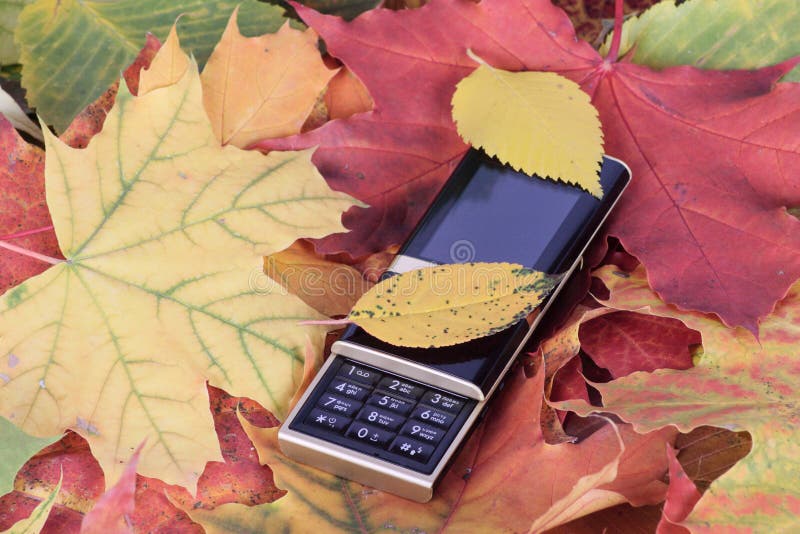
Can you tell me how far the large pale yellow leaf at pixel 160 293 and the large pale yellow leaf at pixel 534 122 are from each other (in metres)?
0.12

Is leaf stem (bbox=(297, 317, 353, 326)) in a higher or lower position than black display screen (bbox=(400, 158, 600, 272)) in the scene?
lower

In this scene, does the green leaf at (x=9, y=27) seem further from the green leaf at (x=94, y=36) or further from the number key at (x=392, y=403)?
the number key at (x=392, y=403)

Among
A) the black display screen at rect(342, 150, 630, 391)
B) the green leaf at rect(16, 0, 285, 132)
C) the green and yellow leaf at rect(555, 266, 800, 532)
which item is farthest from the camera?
the green leaf at rect(16, 0, 285, 132)

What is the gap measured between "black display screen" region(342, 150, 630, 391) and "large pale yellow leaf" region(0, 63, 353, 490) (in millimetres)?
76

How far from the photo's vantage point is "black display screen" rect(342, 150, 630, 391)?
0.59 m

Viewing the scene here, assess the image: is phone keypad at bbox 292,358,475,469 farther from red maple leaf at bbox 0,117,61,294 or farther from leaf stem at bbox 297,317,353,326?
red maple leaf at bbox 0,117,61,294

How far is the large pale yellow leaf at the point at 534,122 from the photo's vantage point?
0.60 m

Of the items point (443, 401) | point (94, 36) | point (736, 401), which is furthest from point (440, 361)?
point (94, 36)

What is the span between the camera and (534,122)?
0.61m

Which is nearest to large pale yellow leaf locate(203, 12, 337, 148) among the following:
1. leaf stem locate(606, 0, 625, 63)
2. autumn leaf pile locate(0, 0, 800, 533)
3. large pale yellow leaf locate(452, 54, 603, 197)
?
autumn leaf pile locate(0, 0, 800, 533)

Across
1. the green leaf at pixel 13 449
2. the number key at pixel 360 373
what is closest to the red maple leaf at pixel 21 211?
the green leaf at pixel 13 449

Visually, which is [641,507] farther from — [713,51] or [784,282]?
[713,51]

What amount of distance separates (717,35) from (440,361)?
367 millimetres

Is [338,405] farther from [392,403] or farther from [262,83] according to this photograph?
[262,83]
